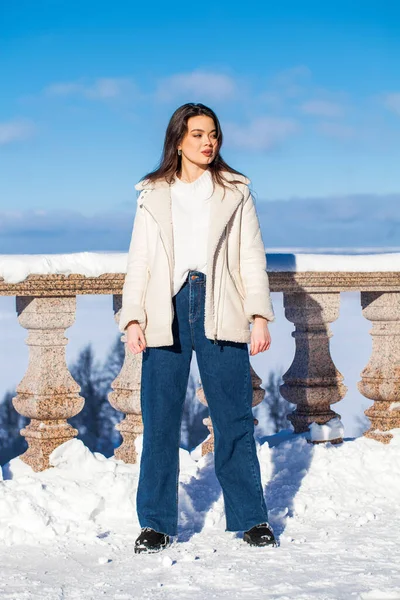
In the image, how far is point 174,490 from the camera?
15.4ft

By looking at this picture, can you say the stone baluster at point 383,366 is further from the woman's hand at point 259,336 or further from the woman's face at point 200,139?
the woman's face at point 200,139

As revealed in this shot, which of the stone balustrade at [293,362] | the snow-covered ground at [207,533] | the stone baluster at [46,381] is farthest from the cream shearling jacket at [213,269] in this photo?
the stone baluster at [46,381]

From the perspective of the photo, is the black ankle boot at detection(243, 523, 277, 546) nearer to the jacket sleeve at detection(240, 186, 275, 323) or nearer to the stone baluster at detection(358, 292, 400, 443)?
the jacket sleeve at detection(240, 186, 275, 323)

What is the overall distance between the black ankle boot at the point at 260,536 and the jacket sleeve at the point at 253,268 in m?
1.01

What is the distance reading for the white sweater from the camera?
4.57 m

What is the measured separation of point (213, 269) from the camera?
4.54 meters

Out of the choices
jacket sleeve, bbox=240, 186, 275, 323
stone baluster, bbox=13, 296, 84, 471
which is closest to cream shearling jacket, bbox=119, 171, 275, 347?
jacket sleeve, bbox=240, 186, 275, 323

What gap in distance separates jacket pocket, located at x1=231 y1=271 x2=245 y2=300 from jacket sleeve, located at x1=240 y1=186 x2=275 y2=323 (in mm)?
21

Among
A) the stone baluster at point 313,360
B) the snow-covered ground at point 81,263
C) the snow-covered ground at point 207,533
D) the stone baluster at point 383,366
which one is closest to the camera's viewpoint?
the snow-covered ground at point 207,533

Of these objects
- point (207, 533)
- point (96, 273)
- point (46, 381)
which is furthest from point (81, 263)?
point (207, 533)

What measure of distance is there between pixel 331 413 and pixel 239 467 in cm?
237

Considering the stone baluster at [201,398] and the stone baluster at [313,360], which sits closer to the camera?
the stone baluster at [201,398]

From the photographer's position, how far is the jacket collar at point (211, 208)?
454 cm

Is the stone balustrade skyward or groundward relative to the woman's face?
groundward
